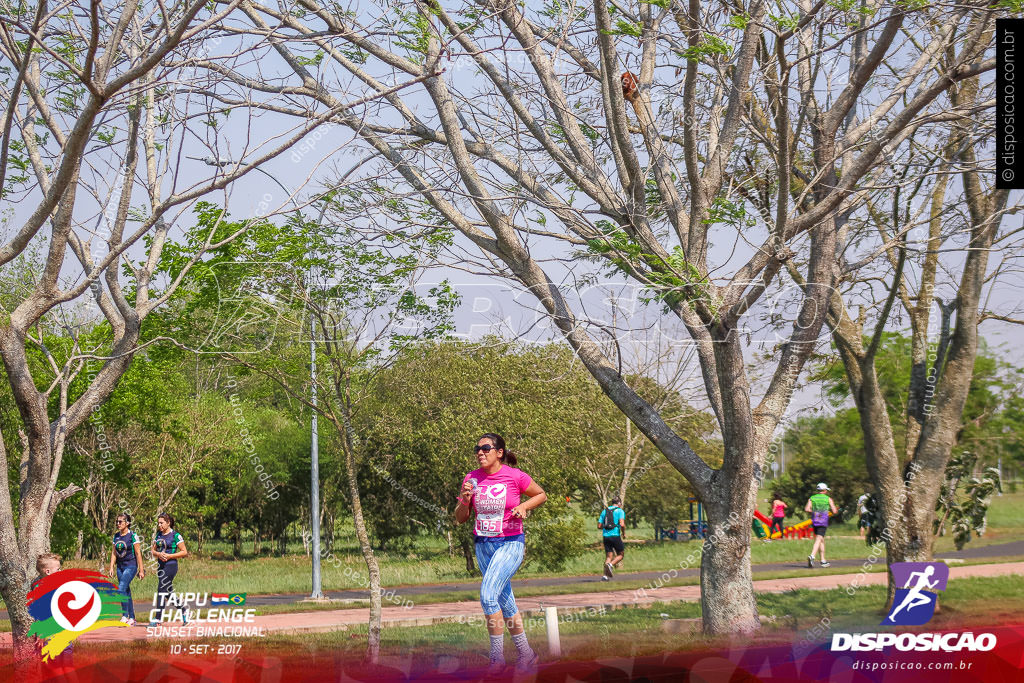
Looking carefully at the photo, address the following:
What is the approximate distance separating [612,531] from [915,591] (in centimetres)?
998

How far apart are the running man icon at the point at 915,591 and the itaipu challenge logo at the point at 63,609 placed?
279 inches

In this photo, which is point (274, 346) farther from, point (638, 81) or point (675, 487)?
point (675, 487)

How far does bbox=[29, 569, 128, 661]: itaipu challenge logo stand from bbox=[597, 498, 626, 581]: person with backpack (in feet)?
44.2

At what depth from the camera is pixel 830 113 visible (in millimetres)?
9781

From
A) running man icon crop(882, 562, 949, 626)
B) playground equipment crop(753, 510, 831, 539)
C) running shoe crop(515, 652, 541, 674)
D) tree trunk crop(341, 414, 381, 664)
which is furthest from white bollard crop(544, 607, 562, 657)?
playground equipment crop(753, 510, 831, 539)

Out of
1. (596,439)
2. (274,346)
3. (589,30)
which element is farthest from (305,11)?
(596,439)

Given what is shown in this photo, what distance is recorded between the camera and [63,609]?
231 inches

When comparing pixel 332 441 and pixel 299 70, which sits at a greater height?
pixel 299 70

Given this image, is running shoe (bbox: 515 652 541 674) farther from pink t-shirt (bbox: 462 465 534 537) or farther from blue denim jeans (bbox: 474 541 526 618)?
pink t-shirt (bbox: 462 465 534 537)

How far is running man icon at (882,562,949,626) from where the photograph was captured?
9.03 meters

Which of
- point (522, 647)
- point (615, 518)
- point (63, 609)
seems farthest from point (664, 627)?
point (615, 518)

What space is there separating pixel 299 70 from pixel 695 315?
5.03 m

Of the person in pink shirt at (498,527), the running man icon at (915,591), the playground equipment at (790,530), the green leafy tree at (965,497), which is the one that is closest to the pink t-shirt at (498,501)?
the person in pink shirt at (498,527)

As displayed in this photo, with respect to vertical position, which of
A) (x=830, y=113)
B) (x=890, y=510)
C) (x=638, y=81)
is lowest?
(x=890, y=510)
